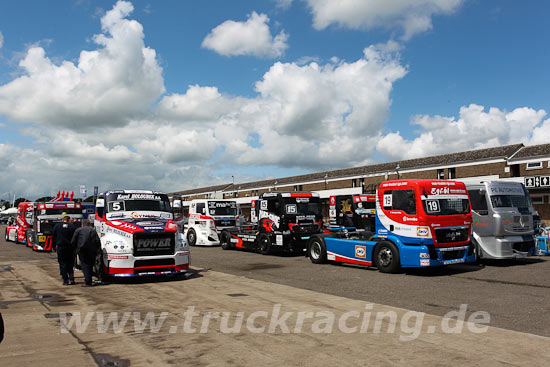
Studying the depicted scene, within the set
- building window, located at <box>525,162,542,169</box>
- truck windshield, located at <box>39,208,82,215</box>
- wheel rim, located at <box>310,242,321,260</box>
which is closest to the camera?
wheel rim, located at <box>310,242,321,260</box>

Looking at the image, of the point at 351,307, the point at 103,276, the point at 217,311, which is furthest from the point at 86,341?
the point at 103,276

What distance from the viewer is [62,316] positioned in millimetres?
7508

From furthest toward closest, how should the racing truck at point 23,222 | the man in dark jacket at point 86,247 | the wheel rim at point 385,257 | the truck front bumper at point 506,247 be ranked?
the racing truck at point 23,222, the truck front bumper at point 506,247, the wheel rim at point 385,257, the man in dark jacket at point 86,247

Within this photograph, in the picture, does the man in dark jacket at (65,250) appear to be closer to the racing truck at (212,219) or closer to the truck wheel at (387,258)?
the truck wheel at (387,258)

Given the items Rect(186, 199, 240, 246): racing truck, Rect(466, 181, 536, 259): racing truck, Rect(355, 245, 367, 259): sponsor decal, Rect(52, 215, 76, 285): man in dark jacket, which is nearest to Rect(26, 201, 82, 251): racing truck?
Rect(186, 199, 240, 246): racing truck

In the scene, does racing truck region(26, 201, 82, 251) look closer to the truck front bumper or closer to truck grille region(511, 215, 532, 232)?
the truck front bumper

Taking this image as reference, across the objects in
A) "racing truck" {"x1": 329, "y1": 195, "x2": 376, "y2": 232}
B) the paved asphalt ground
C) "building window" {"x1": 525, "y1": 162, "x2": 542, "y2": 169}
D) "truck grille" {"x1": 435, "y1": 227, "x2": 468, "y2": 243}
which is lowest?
the paved asphalt ground

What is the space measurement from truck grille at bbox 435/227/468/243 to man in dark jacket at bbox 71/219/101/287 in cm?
892

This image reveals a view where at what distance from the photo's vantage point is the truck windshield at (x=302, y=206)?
17844 millimetres

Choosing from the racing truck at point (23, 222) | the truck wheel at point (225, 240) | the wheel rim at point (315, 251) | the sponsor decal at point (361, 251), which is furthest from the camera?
the racing truck at point (23, 222)

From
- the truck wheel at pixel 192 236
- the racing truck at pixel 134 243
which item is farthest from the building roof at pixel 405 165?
the racing truck at pixel 134 243

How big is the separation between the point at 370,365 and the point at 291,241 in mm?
12857

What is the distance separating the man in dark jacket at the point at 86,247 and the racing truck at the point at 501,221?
451 inches

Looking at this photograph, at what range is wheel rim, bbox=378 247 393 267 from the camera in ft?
42.2
